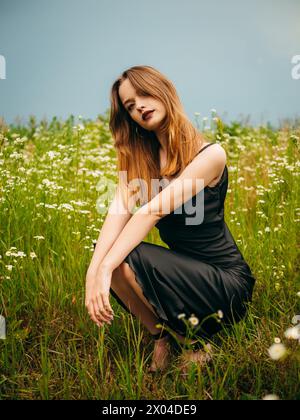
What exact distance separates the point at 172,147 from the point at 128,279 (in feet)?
2.39

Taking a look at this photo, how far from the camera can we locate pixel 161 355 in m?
2.53

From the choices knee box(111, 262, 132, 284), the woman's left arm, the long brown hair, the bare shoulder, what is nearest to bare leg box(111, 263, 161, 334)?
knee box(111, 262, 132, 284)

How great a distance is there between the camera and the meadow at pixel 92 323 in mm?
2193

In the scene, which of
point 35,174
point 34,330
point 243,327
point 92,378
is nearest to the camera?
point 92,378

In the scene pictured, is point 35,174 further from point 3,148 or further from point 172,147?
point 172,147

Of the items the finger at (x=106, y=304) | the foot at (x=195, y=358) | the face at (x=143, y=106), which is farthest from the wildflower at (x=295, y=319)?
the face at (x=143, y=106)

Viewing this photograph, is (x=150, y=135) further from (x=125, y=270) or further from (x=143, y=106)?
(x=125, y=270)

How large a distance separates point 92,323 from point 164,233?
639 millimetres

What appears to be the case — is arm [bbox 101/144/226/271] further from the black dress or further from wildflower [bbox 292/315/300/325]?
wildflower [bbox 292/315/300/325]

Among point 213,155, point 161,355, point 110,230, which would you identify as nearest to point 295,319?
point 161,355

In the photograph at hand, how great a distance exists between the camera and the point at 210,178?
99.2 inches

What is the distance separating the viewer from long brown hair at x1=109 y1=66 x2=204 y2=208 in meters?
2.55

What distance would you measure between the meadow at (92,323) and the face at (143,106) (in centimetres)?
86
